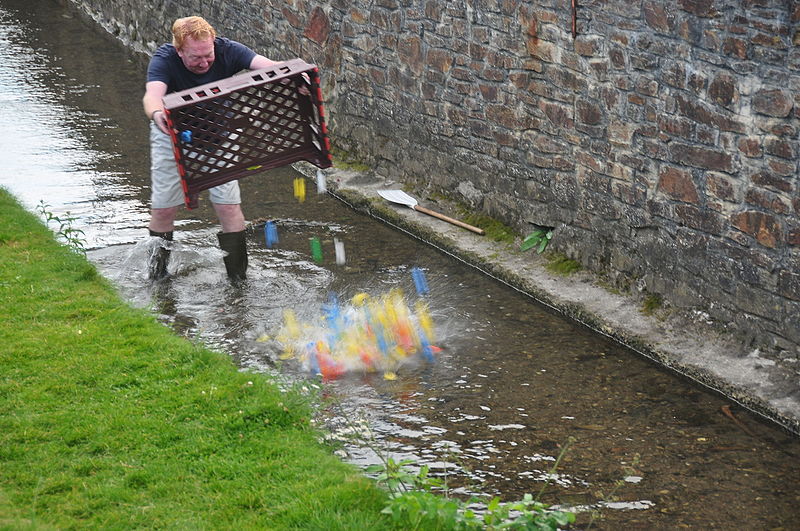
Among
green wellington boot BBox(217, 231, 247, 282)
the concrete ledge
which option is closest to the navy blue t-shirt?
green wellington boot BBox(217, 231, 247, 282)

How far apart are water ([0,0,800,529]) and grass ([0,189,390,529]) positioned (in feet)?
1.16

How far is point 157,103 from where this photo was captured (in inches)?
245

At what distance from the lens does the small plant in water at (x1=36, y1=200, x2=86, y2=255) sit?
24.0ft

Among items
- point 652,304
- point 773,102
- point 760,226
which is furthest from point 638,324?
point 773,102

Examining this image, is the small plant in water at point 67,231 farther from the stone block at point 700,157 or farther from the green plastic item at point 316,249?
the stone block at point 700,157

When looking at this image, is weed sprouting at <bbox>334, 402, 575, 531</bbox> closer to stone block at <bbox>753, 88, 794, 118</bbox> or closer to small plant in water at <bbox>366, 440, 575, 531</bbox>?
small plant in water at <bbox>366, 440, 575, 531</bbox>

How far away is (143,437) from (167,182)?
2.46 m

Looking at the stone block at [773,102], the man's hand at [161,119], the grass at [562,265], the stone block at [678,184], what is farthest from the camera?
the grass at [562,265]

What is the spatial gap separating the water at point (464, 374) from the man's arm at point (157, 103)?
1.22 metres

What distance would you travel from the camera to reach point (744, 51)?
546cm

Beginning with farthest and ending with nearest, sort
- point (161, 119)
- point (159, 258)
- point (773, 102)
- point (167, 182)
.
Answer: point (159, 258)
point (167, 182)
point (161, 119)
point (773, 102)

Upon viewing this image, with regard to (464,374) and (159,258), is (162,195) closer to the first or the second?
(159,258)

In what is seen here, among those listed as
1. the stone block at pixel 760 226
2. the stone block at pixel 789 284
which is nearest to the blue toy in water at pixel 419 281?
the stone block at pixel 760 226

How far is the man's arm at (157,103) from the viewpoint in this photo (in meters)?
6.12
